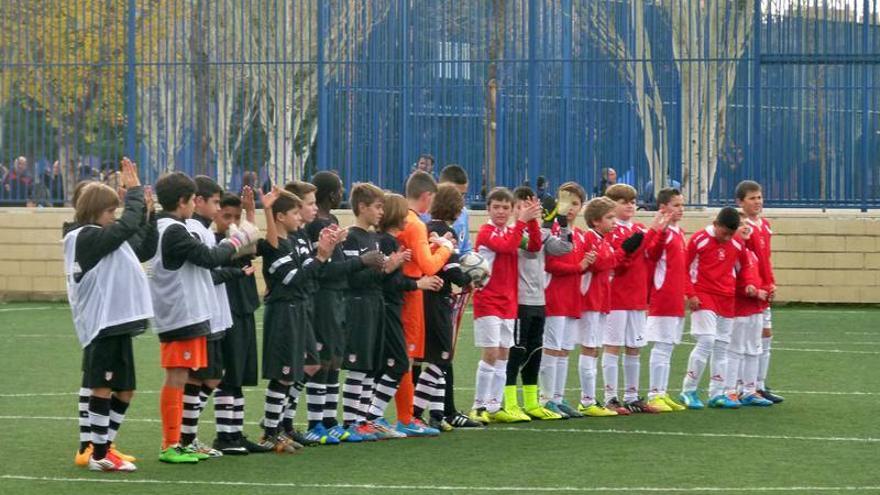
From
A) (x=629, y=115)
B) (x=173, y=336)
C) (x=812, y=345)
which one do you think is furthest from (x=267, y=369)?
(x=629, y=115)

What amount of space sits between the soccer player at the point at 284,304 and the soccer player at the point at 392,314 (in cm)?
70

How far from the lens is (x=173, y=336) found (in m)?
10.2

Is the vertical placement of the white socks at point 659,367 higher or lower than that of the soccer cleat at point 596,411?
higher

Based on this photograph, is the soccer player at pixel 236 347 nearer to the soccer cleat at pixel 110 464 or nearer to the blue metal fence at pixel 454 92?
the soccer cleat at pixel 110 464

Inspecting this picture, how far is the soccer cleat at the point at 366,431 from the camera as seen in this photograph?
37.8 ft

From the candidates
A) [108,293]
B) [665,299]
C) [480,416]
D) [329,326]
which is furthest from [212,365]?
[665,299]

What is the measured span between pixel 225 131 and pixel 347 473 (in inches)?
600

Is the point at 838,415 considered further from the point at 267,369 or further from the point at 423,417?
the point at 267,369

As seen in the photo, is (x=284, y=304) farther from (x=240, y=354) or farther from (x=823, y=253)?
(x=823, y=253)

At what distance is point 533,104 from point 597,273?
432 inches

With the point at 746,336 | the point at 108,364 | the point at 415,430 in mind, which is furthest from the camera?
the point at 746,336

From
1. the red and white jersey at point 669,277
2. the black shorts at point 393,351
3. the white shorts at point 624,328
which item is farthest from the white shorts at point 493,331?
the red and white jersey at point 669,277

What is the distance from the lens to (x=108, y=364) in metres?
9.93

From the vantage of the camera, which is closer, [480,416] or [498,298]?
[498,298]
